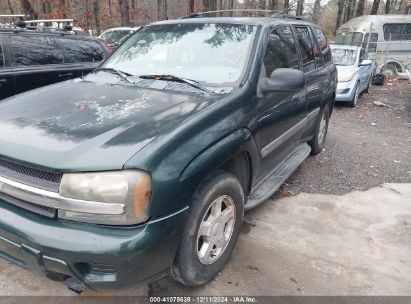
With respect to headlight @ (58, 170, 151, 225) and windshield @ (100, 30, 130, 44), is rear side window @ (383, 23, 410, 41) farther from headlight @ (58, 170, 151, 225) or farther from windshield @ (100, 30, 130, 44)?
headlight @ (58, 170, 151, 225)

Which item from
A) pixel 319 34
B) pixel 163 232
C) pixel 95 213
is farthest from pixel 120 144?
pixel 319 34

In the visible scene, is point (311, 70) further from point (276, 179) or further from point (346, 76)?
point (346, 76)

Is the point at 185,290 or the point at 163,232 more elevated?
the point at 163,232

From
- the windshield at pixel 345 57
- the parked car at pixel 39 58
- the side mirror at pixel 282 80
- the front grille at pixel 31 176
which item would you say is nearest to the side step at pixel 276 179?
the side mirror at pixel 282 80

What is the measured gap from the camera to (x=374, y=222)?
147 inches

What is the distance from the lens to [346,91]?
9.29m

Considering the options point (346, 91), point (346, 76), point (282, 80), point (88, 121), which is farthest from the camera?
point (346, 76)

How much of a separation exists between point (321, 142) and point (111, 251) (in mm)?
4443

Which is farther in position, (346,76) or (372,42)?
(372,42)

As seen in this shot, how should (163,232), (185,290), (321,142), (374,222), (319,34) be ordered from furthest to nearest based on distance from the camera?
1. (321,142)
2. (319,34)
3. (374,222)
4. (185,290)
5. (163,232)

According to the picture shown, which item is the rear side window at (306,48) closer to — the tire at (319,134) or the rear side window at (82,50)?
the tire at (319,134)

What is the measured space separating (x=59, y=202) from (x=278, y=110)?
2096 mm

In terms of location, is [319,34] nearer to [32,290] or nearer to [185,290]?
[185,290]

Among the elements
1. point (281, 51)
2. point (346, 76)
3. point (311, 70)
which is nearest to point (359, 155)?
point (311, 70)
